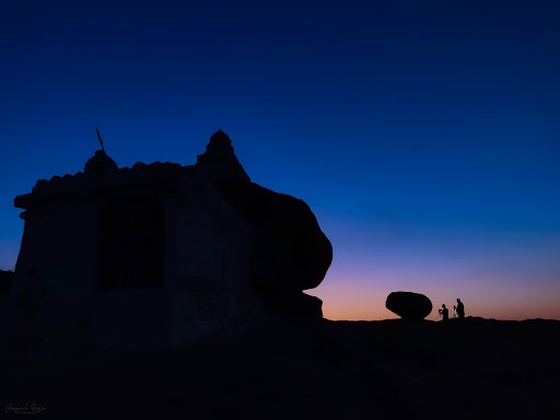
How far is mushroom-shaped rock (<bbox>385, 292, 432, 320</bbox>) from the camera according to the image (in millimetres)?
21281

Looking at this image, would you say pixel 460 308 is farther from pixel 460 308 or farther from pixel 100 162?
pixel 100 162

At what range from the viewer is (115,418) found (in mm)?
7301

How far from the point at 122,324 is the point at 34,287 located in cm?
287

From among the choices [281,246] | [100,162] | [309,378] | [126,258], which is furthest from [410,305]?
[100,162]

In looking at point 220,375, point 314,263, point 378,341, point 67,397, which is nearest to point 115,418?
point 67,397

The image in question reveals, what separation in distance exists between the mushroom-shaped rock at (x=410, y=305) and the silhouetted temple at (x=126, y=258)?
8.50 meters

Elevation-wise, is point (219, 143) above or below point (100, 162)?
above

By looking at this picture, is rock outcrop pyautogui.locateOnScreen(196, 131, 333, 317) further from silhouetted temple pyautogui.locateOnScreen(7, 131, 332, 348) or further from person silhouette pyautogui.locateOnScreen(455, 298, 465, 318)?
person silhouette pyautogui.locateOnScreen(455, 298, 465, 318)

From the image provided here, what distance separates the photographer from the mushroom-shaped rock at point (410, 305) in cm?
2128

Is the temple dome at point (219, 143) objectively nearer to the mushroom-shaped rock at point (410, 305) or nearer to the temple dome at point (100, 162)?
the temple dome at point (100, 162)

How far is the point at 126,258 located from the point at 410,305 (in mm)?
13347

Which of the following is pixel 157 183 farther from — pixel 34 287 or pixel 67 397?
pixel 67 397

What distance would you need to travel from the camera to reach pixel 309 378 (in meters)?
10.5

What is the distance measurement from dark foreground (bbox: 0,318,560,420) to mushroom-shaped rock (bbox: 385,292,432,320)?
15.2 feet
